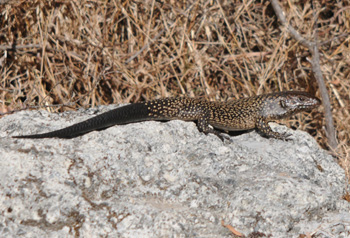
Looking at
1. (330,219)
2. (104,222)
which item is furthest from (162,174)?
(330,219)

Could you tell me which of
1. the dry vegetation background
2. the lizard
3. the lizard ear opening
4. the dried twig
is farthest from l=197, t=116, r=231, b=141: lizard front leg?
the dried twig

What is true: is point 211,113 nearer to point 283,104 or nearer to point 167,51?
point 283,104

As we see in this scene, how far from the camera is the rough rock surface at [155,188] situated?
2.57m

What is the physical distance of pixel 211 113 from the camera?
415cm

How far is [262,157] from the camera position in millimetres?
3367

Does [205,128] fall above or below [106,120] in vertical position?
below

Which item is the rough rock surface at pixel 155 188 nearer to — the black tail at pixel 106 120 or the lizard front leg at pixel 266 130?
the black tail at pixel 106 120

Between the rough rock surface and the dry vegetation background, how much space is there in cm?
172

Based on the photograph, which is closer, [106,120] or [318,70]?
[106,120]

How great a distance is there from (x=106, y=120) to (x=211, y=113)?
1.18 metres

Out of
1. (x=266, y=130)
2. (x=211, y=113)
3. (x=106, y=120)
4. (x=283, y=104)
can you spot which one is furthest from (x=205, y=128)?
(x=283, y=104)

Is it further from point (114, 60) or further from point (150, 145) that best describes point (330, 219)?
point (114, 60)

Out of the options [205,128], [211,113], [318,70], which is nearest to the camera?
[205,128]

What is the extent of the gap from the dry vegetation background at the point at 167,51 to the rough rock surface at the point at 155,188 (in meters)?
1.72
